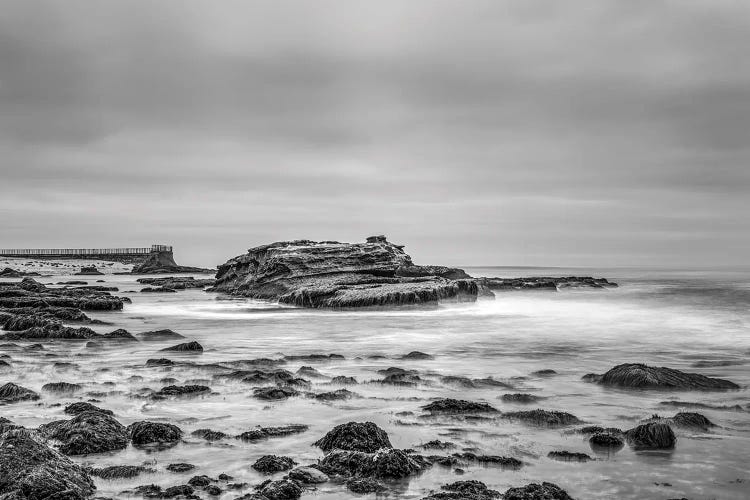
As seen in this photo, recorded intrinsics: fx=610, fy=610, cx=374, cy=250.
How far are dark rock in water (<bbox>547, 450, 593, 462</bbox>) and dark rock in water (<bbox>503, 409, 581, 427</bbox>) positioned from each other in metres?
1.14

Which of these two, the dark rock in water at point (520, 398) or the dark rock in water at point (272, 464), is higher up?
the dark rock in water at point (272, 464)

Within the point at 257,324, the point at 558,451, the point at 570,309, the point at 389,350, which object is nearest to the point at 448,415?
the point at 558,451

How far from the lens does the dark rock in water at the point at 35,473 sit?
173 inches

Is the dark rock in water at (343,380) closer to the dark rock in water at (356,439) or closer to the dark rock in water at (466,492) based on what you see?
the dark rock in water at (356,439)

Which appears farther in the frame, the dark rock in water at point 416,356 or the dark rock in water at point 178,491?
the dark rock in water at point 416,356

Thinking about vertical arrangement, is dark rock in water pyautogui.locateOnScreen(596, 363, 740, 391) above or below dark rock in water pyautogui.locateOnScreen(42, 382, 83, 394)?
above

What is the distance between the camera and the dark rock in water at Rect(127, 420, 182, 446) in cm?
635

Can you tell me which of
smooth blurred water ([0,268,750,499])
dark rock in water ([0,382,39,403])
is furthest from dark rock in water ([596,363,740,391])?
dark rock in water ([0,382,39,403])

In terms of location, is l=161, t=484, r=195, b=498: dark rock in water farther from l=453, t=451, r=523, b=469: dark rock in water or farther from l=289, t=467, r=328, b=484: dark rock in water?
l=453, t=451, r=523, b=469: dark rock in water

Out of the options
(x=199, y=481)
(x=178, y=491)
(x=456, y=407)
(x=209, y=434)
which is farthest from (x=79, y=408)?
(x=456, y=407)

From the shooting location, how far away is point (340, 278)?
3231 centimetres

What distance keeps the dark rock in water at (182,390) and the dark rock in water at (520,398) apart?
4398mm

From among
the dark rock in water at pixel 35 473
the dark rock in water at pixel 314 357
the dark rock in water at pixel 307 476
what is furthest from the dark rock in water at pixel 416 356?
the dark rock in water at pixel 35 473

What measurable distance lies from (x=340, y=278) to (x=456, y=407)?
24506 mm
